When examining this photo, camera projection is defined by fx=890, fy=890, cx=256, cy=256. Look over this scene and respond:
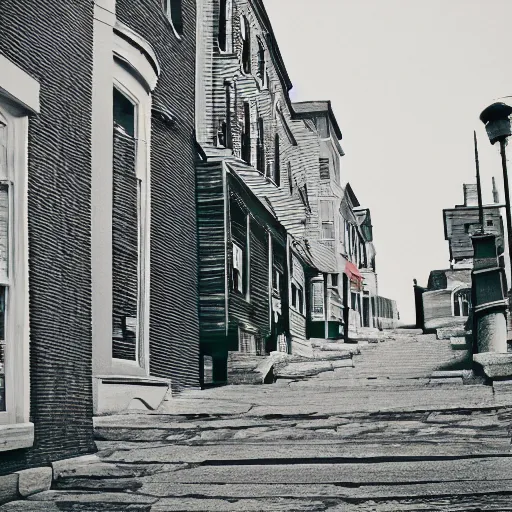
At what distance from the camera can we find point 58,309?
10.8ft

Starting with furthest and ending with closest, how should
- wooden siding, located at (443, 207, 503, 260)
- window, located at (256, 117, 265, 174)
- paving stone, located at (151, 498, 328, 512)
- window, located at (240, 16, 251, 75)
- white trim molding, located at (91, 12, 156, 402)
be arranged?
window, located at (256, 117, 265, 174), window, located at (240, 16, 251, 75), wooden siding, located at (443, 207, 503, 260), white trim molding, located at (91, 12, 156, 402), paving stone, located at (151, 498, 328, 512)

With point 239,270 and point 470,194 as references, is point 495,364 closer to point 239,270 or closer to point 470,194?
point 470,194

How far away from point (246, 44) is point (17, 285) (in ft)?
6.71

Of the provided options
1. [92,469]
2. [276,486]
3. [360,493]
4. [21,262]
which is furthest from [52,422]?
[360,493]

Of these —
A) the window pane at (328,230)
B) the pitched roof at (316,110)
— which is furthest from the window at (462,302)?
the pitched roof at (316,110)

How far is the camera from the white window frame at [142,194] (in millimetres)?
A: 3789

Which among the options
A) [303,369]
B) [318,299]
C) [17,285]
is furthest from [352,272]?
[17,285]

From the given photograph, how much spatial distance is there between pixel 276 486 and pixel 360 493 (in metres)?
0.30

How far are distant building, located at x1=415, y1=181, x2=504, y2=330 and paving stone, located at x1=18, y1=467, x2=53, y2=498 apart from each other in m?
1.87

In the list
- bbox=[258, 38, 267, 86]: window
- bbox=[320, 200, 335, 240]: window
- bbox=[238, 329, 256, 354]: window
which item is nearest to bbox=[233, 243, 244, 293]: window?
bbox=[238, 329, 256, 354]: window

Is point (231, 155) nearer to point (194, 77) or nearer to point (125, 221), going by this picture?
point (194, 77)

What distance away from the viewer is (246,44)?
456 centimetres

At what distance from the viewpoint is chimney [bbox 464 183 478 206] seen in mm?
4137

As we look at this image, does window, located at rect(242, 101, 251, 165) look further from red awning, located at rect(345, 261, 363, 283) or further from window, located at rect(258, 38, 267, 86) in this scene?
red awning, located at rect(345, 261, 363, 283)
